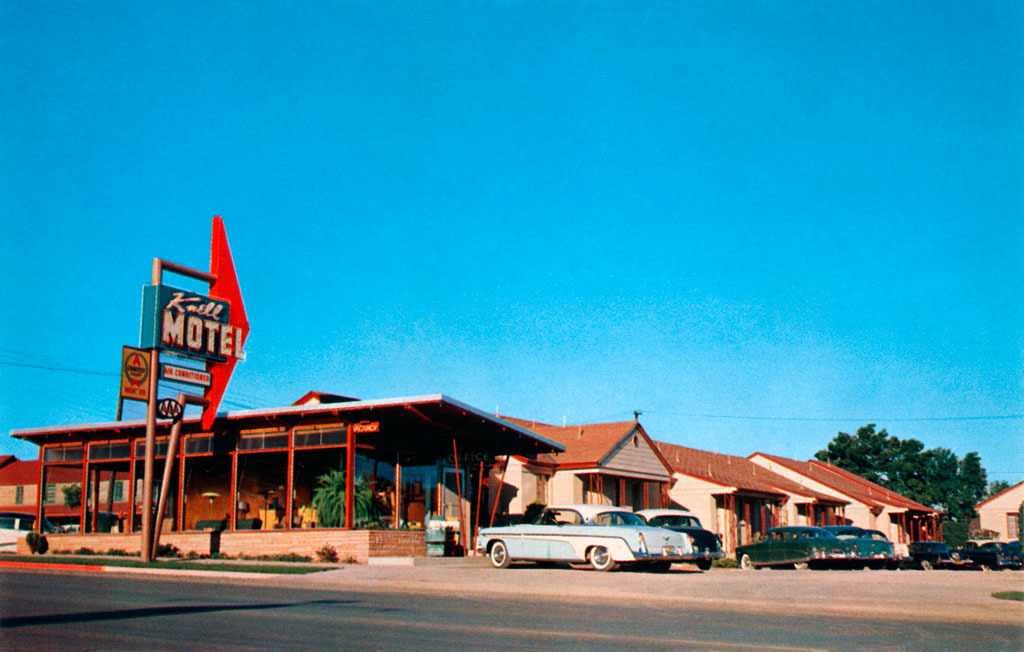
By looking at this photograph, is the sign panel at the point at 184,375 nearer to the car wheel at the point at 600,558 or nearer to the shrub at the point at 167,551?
the shrub at the point at 167,551

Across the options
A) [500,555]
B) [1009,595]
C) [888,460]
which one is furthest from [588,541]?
[888,460]

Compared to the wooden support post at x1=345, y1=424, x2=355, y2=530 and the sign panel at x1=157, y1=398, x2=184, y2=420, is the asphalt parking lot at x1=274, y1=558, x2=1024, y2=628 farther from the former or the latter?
the sign panel at x1=157, y1=398, x2=184, y2=420

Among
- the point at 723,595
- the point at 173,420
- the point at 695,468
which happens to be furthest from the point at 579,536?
the point at 695,468

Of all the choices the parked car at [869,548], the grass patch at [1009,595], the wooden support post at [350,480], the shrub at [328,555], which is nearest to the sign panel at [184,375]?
the wooden support post at [350,480]

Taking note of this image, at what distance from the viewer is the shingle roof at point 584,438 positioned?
36.2m

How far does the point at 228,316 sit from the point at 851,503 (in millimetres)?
38736

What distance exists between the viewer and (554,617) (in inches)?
493

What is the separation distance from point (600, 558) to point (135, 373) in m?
12.7

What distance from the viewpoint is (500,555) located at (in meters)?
22.8

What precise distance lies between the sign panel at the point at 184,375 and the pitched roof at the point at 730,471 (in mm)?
23286

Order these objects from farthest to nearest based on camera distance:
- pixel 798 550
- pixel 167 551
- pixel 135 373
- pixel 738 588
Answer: pixel 167 551
pixel 798 550
pixel 135 373
pixel 738 588

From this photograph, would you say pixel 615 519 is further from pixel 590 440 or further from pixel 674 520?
pixel 590 440

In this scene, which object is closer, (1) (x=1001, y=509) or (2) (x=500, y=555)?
(2) (x=500, y=555)

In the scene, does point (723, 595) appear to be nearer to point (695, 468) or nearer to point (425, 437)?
point (425, 437)
